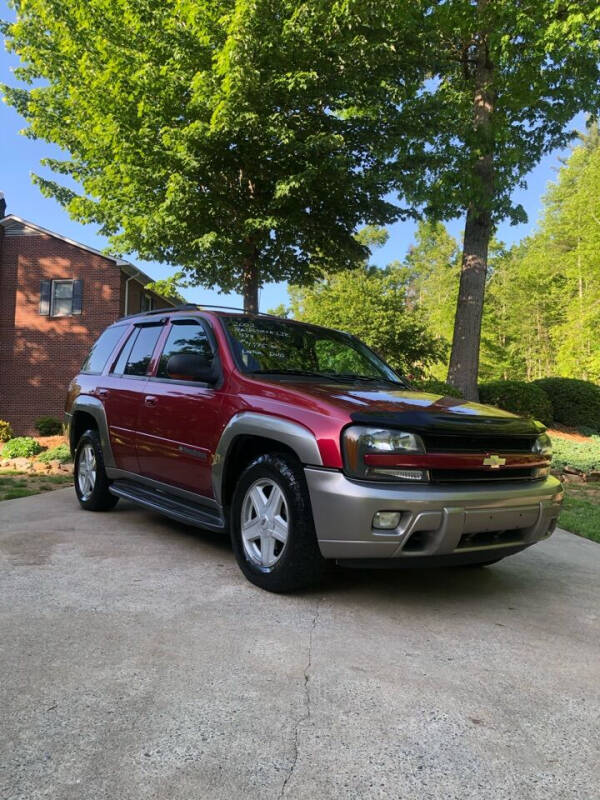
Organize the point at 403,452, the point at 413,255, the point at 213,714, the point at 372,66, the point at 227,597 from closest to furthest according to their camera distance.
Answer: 1. the point at 213,714
2. the point at 403,452
3. the point at 227,597
4. the point at 372,66
5. the point at 413,255

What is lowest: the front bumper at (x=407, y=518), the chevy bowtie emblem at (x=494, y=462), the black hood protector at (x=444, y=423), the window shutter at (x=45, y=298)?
the front bumper at (x=407, y=518)

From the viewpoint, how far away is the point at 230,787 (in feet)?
5.78

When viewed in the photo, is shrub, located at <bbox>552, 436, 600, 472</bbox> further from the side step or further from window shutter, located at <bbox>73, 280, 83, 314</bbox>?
window shutter, located at <bbox>73, 280, 83, 314</bbox>

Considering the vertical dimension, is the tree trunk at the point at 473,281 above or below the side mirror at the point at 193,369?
above

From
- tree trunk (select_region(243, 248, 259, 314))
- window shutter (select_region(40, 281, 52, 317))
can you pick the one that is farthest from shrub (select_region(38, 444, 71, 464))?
window shutter (select_region(40, 281, 52, 317))

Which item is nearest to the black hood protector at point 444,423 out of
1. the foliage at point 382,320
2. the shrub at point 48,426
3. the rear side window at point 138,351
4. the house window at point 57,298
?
the rear side window at point 138,351

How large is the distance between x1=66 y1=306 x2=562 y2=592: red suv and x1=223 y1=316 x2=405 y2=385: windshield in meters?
0.01

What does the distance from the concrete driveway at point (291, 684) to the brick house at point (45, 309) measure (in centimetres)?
1757

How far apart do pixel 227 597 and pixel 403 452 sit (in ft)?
4.36

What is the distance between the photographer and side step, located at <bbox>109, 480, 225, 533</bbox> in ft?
13.2

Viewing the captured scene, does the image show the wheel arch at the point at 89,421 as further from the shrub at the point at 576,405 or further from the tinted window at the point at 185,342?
the shrub at the point at 576,405

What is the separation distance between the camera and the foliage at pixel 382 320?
2672 cm

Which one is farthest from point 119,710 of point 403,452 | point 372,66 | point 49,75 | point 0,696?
point 49,75

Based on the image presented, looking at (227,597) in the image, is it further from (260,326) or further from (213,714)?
(260,326)
